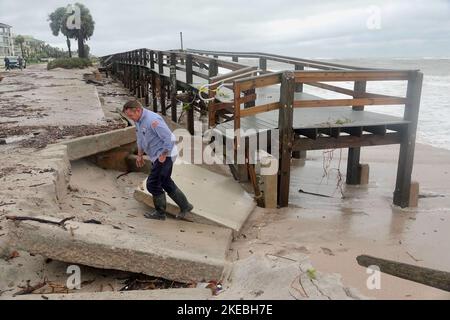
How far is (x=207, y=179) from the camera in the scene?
651 centimetres

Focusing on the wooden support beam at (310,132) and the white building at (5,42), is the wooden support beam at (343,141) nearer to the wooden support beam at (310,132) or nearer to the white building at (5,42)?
the wooden support beam at (310,132)

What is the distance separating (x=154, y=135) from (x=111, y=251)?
1686 mm

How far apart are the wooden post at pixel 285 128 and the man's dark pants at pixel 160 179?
1825 mm

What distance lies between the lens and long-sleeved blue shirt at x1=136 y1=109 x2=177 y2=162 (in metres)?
4.83

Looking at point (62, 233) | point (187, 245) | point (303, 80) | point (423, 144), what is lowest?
point (423, 144)

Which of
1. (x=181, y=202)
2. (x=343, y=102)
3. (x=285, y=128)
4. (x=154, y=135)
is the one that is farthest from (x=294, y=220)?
(x=154, y=135)

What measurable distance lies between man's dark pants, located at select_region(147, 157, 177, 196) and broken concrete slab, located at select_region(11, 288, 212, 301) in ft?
6.14

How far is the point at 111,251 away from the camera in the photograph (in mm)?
3561

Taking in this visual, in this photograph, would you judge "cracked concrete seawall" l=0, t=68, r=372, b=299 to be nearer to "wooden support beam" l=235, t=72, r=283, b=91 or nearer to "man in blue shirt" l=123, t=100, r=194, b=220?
"man in blue shirt" l=123, t=100, r=194, b=220

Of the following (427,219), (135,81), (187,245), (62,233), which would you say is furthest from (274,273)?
(135,81)

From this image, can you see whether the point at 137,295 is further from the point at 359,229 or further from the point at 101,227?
the point at 359,229

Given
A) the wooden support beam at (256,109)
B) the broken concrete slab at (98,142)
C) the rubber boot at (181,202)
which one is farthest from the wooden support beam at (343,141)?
the broken concrete slab at (98,142)

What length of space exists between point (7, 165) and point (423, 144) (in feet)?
37.3

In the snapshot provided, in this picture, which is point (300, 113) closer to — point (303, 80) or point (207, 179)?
point (303, 80)
